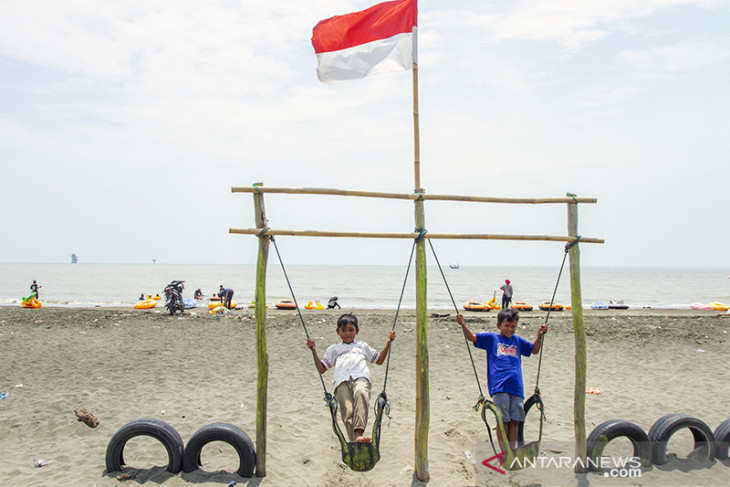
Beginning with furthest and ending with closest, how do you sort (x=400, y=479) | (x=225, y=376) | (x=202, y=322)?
(x=202, y=322) < (x=225, y=376) < (x=400, y=479)

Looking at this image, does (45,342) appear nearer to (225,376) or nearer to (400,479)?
(225,376)

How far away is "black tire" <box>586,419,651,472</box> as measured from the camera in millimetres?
4953

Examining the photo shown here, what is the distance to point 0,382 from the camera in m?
7.94

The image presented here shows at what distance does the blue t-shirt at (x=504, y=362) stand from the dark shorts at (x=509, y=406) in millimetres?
45

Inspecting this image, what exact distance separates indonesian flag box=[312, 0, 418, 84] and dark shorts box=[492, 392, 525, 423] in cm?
344

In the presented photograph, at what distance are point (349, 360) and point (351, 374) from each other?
174mm

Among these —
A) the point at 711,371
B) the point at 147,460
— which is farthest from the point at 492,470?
the point at 711,371

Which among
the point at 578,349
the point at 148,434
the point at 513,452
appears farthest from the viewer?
the point at 578,349

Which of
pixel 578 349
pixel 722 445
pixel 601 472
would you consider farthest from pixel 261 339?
pixel 722 445

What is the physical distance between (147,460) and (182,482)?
2.47ft

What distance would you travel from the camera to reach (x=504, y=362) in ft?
15.9

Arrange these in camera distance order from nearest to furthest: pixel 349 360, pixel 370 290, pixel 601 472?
1. pixel 601 472
2. pixel 349 360
3. pixel 370 290

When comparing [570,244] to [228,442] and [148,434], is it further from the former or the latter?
[148,434]

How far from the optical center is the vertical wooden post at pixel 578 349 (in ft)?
16.3
